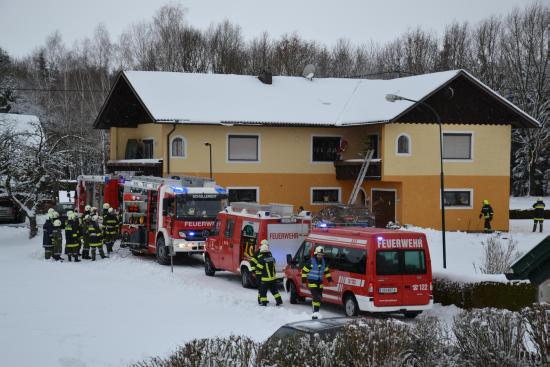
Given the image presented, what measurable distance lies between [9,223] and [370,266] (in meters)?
31.2

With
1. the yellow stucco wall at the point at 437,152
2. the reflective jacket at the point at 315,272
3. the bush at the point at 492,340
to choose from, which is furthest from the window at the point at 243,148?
the bush at the point at 492,340

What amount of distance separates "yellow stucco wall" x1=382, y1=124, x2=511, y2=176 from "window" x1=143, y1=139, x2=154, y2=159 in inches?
459

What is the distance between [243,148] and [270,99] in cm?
301

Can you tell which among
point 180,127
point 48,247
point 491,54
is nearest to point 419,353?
point 48,247

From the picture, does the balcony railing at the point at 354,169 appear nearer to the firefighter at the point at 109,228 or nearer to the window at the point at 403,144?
Result: the window at the point at 403,144

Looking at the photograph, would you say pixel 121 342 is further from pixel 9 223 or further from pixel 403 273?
pixel 9 223

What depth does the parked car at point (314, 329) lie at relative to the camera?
11.2 metres

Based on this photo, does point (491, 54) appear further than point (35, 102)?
No

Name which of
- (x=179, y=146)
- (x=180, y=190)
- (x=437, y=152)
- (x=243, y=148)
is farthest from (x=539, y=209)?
(x=180, y=190)

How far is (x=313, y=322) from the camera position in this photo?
1209cm

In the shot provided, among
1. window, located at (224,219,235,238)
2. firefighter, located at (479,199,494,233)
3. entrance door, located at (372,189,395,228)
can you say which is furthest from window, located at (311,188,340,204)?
window, located at (224,219,235,238)

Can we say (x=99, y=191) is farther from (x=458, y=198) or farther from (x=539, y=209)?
(x=539, y=209)

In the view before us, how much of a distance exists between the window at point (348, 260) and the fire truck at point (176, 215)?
794 centimetres

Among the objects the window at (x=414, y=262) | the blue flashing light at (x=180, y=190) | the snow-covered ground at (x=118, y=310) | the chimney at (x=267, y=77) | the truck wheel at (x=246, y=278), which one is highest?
the chimney at (x=267, y=77)
